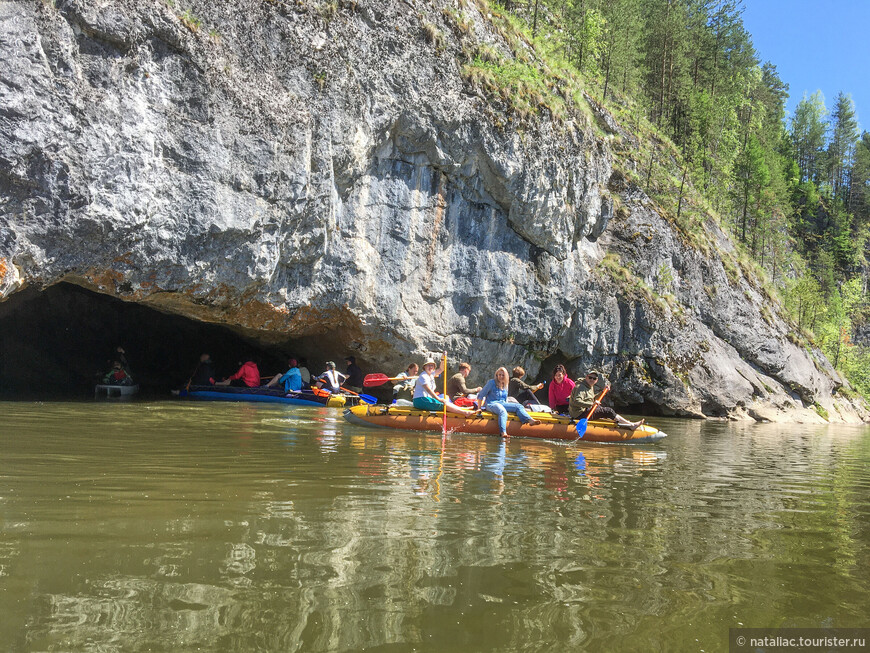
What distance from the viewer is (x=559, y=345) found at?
2019 cm

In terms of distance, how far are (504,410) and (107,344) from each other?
A: 15.6 metres

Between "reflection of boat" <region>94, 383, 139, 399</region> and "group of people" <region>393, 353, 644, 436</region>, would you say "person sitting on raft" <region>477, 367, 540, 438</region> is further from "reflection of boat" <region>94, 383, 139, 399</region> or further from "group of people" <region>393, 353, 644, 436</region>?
"reflection of boat" <region>94, 383, 139, 399</region>

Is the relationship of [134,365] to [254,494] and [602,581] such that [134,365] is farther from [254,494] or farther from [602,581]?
[602,581]

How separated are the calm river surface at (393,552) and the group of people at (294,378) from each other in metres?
9.08

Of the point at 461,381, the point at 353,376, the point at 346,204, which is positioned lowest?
the point at 353,376

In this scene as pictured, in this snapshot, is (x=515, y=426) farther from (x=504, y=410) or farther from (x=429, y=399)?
(x=429, y=399)

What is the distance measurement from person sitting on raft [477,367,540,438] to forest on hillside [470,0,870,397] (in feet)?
34.3

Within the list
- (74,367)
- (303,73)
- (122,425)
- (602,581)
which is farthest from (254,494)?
(74,367)

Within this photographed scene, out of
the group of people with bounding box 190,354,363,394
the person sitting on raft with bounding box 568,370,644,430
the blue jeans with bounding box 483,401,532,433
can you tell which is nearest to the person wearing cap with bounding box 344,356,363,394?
the group of people with bounding box 190,354,363,394

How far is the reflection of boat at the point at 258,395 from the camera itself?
16281 millimetres

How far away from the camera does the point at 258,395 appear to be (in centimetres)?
1675

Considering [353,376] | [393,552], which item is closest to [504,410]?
[393,552]

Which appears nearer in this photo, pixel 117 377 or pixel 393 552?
pixel 393 552

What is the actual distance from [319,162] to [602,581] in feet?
41.9
